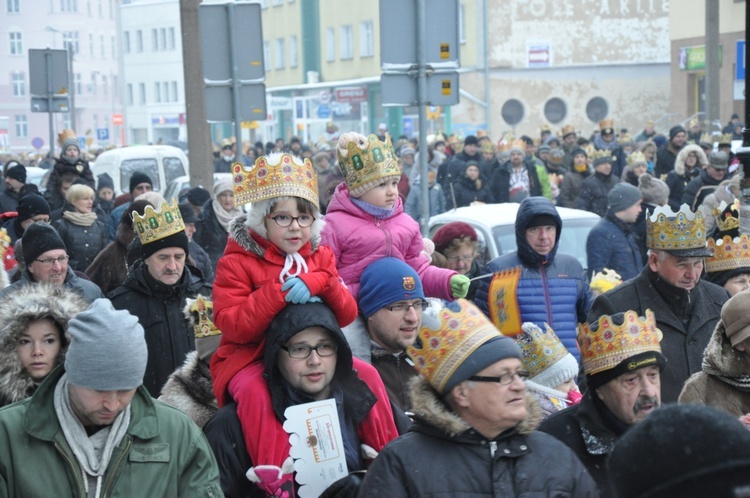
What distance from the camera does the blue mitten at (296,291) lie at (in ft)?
14.8

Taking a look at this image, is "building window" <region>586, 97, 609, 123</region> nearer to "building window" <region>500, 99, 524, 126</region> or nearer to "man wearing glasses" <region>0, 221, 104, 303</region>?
"building window" <region>500, 99, 524, 126</region>

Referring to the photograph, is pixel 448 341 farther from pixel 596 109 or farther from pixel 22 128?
pixel 22 128

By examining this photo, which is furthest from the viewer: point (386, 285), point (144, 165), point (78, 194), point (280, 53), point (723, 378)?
point (280, 53)

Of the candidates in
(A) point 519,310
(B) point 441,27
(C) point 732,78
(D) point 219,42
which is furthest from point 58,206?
(C) point 732,78

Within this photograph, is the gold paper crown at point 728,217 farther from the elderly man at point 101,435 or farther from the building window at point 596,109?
the building window at point 596,109

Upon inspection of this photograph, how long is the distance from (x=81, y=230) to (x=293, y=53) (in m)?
49.6

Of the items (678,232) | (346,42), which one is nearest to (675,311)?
(678,232)

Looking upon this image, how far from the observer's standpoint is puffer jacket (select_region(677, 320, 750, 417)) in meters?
4.88

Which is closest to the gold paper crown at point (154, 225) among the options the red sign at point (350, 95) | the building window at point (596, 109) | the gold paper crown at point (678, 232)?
the gold paper crown at point (678, 232)

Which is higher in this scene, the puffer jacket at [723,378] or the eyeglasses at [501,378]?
the eyeglasses at [501,378]

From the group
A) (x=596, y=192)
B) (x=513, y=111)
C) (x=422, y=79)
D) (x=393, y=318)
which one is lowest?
(x=596, y=192)

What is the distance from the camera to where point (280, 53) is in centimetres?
6166

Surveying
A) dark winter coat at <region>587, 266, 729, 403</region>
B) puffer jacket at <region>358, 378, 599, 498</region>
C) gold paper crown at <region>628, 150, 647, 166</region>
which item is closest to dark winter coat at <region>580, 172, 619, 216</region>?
gold paper crown at <region>628, 150, 647, 166</region>

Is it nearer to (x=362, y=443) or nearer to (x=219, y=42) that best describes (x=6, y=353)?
(x=362, y=443)
